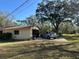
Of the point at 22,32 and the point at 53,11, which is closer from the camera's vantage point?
the point at 22,32

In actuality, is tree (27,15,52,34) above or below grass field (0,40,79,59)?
above

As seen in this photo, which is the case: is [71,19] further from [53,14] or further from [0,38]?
[0,38]

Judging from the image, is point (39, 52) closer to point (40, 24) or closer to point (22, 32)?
point (22, 32)

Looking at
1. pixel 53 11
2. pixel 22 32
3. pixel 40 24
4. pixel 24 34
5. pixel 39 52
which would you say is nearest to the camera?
pixel 39 52

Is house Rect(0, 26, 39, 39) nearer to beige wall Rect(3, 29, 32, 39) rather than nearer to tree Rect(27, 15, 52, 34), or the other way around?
beige wall Rect(3, 29, 32, 39)

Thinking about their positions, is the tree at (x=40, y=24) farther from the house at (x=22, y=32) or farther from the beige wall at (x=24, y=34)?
the beige wall at (x=24, y=34)

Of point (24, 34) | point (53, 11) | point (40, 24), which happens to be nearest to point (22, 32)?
point (24, 34)

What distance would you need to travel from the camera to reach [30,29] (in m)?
34.3

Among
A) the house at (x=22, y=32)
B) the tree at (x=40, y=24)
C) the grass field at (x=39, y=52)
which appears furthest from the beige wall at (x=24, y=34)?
the tree at (x=40, y=24)

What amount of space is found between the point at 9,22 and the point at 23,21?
594 centimetres

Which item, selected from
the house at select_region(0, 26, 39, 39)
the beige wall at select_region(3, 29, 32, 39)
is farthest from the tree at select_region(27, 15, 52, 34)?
the beige wall at select_region(3, 29, 32, 39)

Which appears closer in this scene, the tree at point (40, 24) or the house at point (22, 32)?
the house at point (22, 32)

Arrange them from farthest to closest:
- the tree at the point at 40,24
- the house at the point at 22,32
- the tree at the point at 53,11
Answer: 1. the tree at the point at 40,24
2. the tree at the point at 53,11
3. the house at the point at 22,32

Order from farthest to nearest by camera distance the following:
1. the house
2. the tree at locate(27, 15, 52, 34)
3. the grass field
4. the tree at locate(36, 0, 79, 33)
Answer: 1. the tree at locate(27, 15, 52, 34)
2. the tree at locate(36, 0, 79, 33)
3. the house
4. the grass field
